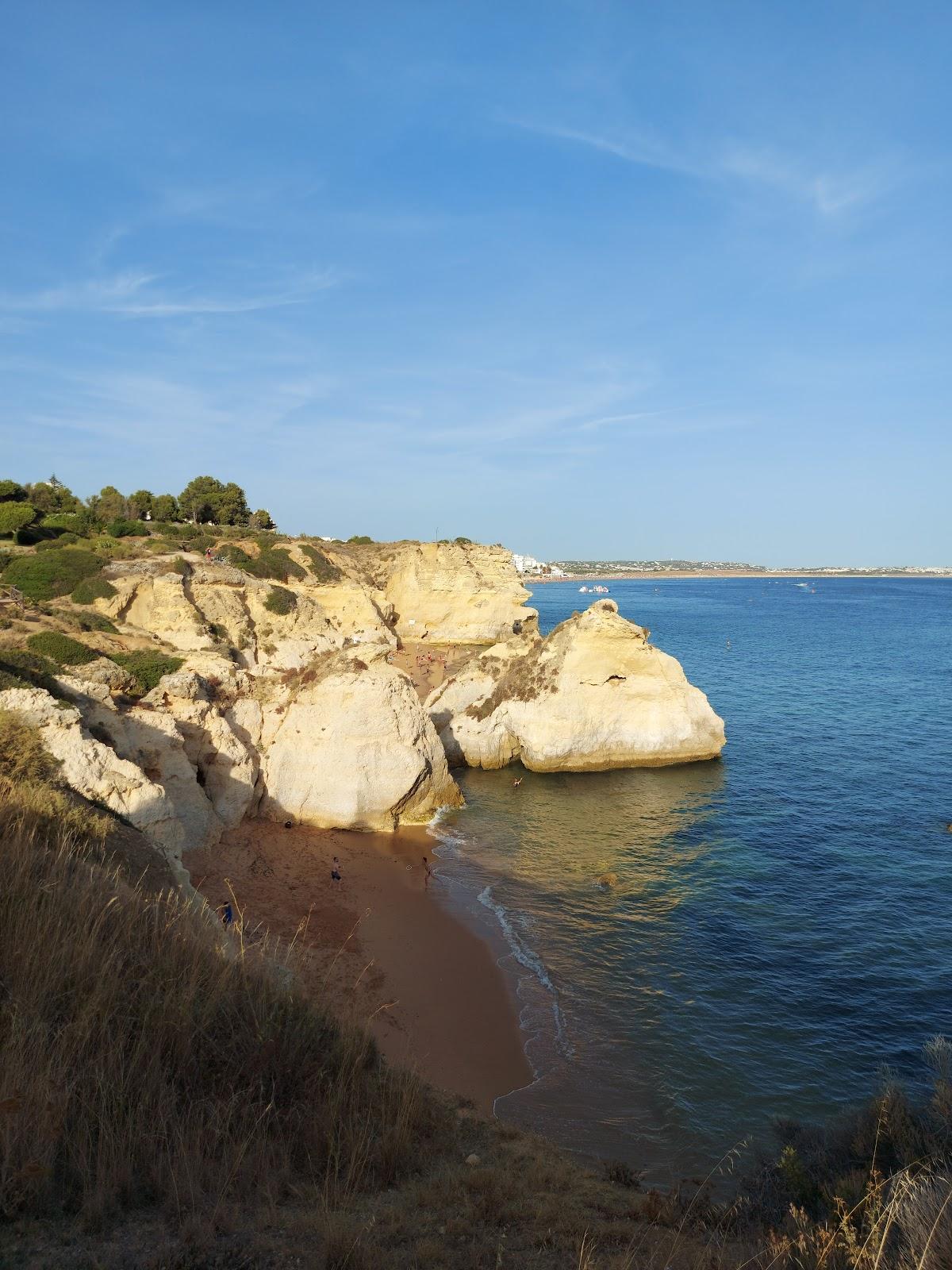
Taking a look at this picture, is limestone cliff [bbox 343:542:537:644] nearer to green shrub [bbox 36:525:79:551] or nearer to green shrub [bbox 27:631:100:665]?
green shrub [bbox 36:525:79:551]

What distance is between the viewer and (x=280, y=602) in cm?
3500

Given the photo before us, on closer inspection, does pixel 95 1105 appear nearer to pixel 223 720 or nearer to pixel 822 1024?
pixel 822 1024

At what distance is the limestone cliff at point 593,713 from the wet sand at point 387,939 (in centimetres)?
874

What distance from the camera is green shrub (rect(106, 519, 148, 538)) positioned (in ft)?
145

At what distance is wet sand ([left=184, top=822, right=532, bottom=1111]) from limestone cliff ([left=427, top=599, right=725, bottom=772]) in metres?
8.74

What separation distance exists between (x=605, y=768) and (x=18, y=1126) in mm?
27810

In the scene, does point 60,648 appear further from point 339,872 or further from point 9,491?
point 9,491

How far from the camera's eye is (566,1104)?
447 inches

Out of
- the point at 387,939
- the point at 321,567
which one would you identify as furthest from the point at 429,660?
the point at 387,939

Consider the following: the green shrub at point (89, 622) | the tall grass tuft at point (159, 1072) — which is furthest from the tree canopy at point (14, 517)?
the tall grass tuft at point (159, 1072)

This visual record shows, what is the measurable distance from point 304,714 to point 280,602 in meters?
13.8

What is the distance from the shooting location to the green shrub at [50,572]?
28.3 metres

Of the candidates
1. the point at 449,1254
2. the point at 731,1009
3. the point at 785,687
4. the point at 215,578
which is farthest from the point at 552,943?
the point at 785,687

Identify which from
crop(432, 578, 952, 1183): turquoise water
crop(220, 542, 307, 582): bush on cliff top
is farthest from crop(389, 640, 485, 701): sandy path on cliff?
crop(432, 578, 952, 1183): turquoise water
